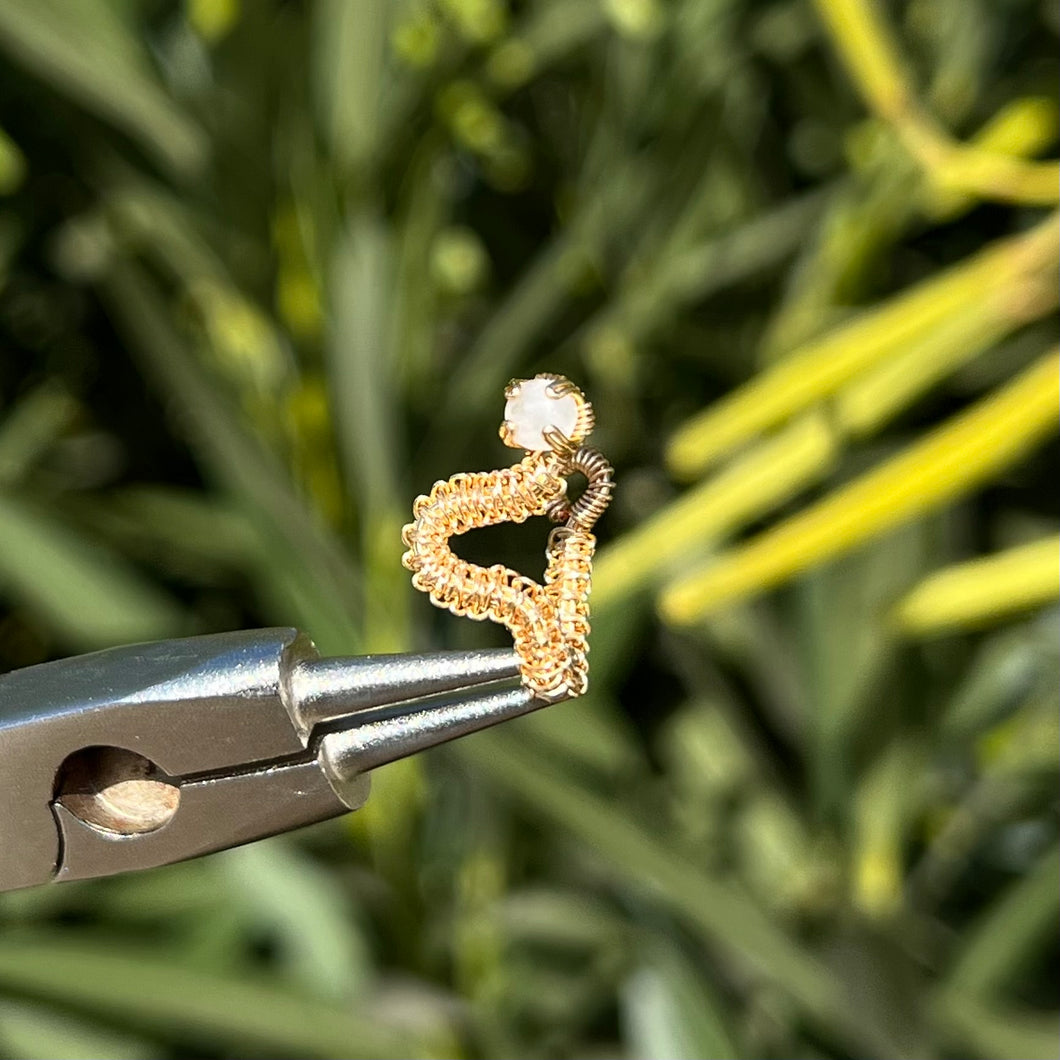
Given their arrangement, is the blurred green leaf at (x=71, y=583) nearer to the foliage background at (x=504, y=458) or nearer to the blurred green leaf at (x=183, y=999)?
the foliage background at (x=504, y=458)

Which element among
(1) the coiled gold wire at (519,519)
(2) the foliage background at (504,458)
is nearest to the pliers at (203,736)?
(1) the coiled gold wire at (519,519)

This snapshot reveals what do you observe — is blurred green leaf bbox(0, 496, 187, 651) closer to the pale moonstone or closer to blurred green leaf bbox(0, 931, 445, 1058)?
blurred green leaf bbox(0, 931, 445, 1058)

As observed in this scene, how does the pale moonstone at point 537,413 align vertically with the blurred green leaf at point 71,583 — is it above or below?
below

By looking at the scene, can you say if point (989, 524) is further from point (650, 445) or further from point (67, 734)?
point (67, 734)

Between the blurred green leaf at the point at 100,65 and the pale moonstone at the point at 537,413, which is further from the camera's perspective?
the blurred green leaf at the point at 100,65

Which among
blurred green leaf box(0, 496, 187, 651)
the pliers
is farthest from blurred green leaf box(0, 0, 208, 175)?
the pliers

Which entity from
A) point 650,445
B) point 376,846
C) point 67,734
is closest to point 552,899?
point 376,846

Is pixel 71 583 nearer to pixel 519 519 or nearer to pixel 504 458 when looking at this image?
pixel 504 458
